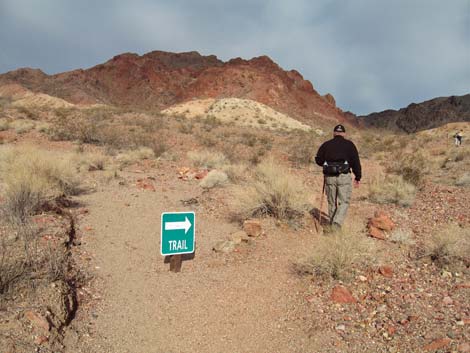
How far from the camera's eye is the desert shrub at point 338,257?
419 cm

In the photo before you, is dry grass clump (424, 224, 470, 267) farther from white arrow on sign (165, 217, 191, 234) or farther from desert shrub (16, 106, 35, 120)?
desert shrub (16, 106, 35, 120)

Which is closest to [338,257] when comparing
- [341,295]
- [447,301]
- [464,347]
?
[341,295]

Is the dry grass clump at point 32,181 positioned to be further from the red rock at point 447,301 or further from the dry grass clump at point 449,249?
the dry grass clump at point 449,249

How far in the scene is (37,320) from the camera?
9.80 ft

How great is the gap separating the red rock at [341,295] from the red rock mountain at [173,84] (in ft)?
177

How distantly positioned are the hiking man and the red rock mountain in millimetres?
51964

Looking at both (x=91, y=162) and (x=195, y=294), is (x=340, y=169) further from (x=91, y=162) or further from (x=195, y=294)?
(x=91, y=162)

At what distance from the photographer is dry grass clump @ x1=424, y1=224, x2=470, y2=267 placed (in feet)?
14.2

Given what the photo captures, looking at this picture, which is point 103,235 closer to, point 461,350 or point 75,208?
point 75,208

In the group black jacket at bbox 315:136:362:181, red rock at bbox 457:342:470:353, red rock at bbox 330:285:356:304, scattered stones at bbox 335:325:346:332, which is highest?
black jacket at bbox 315:136:362:181

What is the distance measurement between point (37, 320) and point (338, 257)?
10.3 ft

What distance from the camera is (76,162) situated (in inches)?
407

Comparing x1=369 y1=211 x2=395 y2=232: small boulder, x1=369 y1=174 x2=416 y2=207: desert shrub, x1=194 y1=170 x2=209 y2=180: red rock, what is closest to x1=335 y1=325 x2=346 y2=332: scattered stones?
x1=369 y1=211 x2=395 y2=232: small boulder

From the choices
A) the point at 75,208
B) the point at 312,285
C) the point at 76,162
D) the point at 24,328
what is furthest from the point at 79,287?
the point at 76,162
